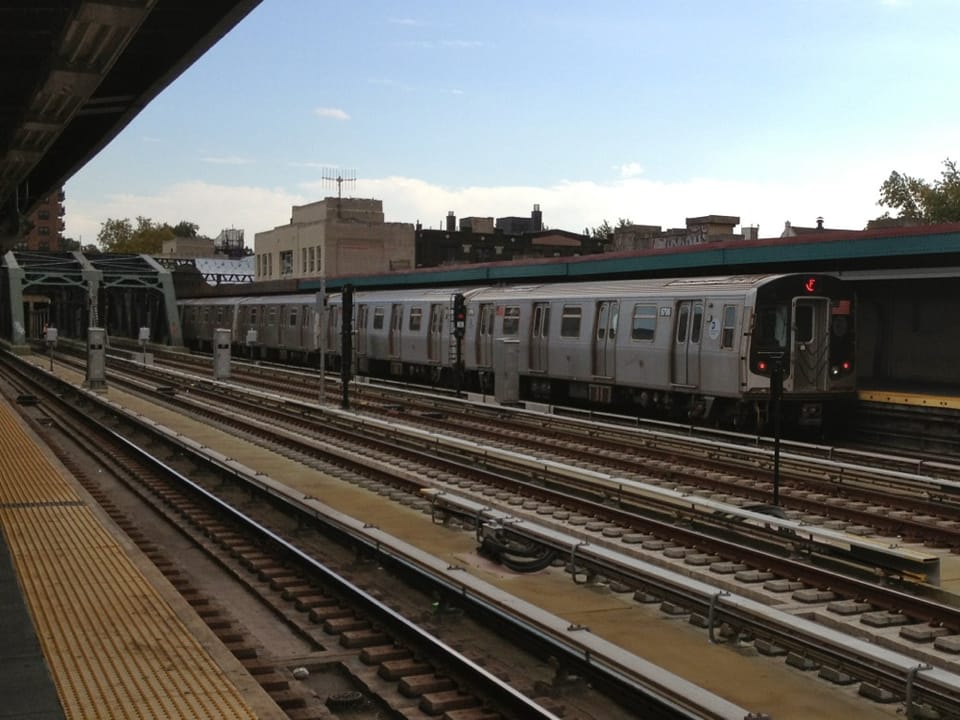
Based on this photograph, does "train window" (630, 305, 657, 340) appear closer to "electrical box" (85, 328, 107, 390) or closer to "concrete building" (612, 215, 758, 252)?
"electrical box" (85, 328, 107, 390)

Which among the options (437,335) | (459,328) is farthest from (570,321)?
(437,335)

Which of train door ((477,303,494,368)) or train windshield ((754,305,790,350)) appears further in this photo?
train door ((477,303,494,368))

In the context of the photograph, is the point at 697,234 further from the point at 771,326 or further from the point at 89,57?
the point at 89,57

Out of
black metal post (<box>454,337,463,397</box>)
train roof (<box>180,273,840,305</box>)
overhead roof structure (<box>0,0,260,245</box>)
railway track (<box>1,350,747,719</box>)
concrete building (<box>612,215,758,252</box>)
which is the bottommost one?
railway track (<box>1,350,747,719</box>)

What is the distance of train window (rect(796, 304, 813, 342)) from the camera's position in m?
20.1

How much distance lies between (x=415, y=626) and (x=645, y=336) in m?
15.2

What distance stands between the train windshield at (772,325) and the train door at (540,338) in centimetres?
734

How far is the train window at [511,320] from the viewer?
27750 millimetres

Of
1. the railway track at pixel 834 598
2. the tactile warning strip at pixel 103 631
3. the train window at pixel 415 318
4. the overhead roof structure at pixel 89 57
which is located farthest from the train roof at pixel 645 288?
the tactile warning strip at pixel 103 631

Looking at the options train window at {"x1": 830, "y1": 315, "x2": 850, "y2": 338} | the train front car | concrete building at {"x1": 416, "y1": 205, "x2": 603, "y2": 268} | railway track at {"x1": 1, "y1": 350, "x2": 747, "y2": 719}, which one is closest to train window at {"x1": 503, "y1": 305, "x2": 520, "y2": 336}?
the train front car

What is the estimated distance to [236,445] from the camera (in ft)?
70.4

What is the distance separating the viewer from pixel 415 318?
112 feet

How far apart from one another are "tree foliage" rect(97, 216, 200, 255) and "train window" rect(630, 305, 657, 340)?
478ft

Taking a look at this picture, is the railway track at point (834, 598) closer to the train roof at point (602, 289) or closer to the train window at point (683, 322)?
the train roof at point (602, 289)
